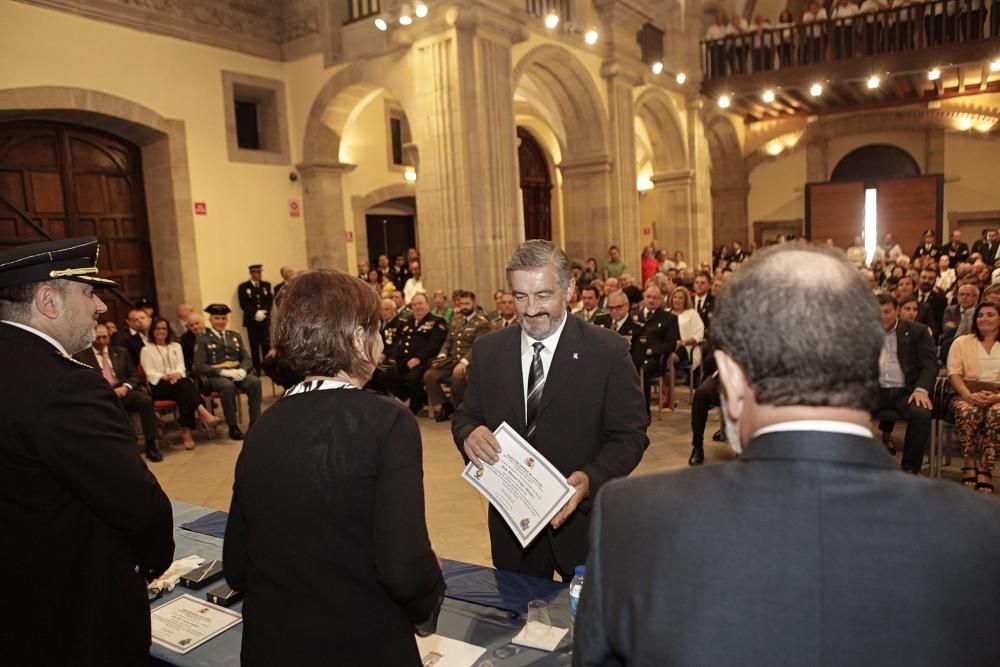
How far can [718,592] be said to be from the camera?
774mm

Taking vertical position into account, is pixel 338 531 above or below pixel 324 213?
below

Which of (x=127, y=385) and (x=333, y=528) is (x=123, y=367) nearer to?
(x=127, y=385)

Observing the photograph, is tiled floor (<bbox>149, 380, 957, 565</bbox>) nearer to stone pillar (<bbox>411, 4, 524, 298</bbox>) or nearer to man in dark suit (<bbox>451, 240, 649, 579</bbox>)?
man in dark suit (<bbox>451, 240, 649, 579</bbox>)

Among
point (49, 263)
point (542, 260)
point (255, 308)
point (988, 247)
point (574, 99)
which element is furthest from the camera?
point (988, 247)

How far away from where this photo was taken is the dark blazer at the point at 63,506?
1.50 meters

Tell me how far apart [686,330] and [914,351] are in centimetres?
244

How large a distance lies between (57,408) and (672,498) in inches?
54.9

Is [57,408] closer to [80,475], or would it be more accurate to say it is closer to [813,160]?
[80,475]

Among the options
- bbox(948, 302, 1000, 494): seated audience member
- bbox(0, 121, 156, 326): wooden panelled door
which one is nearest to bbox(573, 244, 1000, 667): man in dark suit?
bbox(948, 302, 1000, 494): seated audience member

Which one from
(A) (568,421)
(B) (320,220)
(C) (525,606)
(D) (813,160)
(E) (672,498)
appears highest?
(D) (813,160)

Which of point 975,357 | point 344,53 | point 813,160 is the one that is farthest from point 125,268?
point 813,160

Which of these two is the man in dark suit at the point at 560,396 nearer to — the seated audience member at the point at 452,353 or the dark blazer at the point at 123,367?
the seated audience member at the point at 452,353

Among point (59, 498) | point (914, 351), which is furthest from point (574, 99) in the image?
point (59, 498)

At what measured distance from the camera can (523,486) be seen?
203 cm
